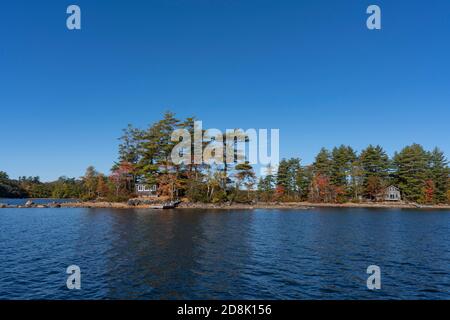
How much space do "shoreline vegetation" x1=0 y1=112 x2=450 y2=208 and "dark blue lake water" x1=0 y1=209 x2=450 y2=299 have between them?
148 feet

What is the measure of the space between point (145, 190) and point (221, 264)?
222ft

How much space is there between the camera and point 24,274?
1808 centimetres

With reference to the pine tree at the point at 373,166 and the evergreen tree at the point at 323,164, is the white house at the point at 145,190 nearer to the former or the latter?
the evergreen tree at the point at 323,164

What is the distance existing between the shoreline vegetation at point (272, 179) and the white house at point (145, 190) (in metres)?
0.87

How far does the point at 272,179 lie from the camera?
106250mm

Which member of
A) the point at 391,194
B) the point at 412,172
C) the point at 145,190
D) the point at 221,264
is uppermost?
the point at 412,172

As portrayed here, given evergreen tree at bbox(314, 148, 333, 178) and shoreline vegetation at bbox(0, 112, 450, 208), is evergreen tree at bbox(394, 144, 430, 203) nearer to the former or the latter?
shoreline vegetation at bbox(0, 112, 450, 208)

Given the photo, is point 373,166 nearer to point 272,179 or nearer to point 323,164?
point 323,164

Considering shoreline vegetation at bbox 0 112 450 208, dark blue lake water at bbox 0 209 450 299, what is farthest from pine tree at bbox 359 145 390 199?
dark blue lake water at bbox 0 209 450 299

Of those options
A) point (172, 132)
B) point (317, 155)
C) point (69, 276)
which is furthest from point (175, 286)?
point (317, 155)

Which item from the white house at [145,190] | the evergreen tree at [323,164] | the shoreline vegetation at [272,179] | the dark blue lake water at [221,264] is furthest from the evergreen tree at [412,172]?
the white house at [145,190]

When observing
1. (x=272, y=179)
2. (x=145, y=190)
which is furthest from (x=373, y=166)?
(x=145, y=190)
